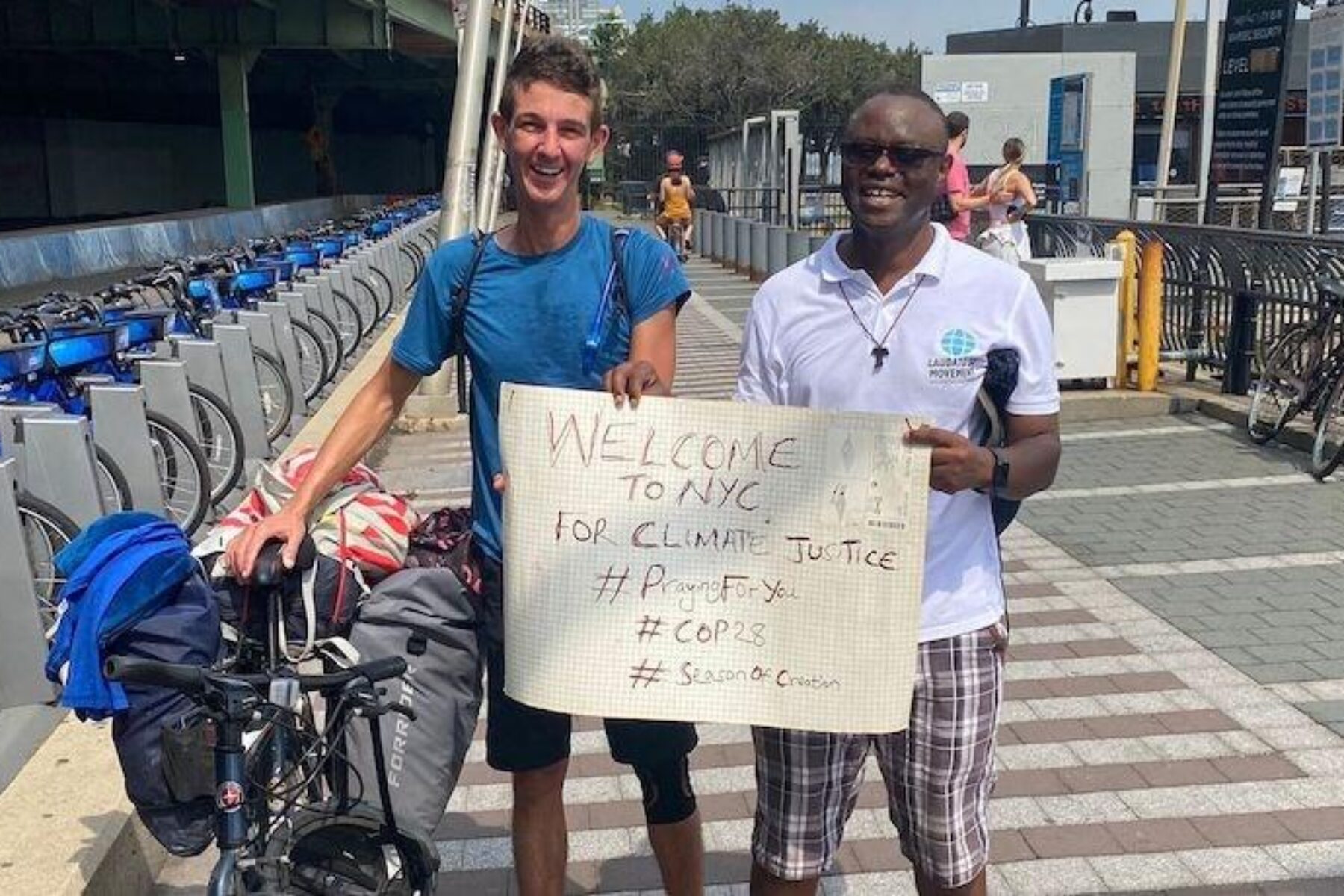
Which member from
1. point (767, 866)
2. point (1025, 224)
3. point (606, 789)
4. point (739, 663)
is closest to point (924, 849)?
point (767, 866)

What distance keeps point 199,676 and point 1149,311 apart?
29.4 feet

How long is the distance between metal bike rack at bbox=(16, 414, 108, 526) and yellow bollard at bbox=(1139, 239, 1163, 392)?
7310 millimetres

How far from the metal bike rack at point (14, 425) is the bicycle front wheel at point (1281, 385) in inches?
267

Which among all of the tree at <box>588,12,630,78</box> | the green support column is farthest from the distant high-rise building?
the green support column

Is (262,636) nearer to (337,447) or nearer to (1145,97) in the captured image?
(337,447)

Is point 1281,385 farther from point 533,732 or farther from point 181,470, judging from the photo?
point 533,732

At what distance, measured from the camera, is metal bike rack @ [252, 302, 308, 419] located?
9414 mm

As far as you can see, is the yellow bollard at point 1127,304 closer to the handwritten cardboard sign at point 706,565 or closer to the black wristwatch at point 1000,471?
the black wristwatch at point 1000,471

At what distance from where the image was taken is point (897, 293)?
7.95 feet

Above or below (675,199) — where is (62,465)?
below

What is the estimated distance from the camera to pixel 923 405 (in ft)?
7.92

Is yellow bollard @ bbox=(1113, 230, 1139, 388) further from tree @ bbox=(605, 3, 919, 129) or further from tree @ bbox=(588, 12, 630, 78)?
tree @ bbox=(588, 12, 630, 78)

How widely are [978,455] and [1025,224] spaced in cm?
1301

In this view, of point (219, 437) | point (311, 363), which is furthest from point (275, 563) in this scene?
point (311, 363)
